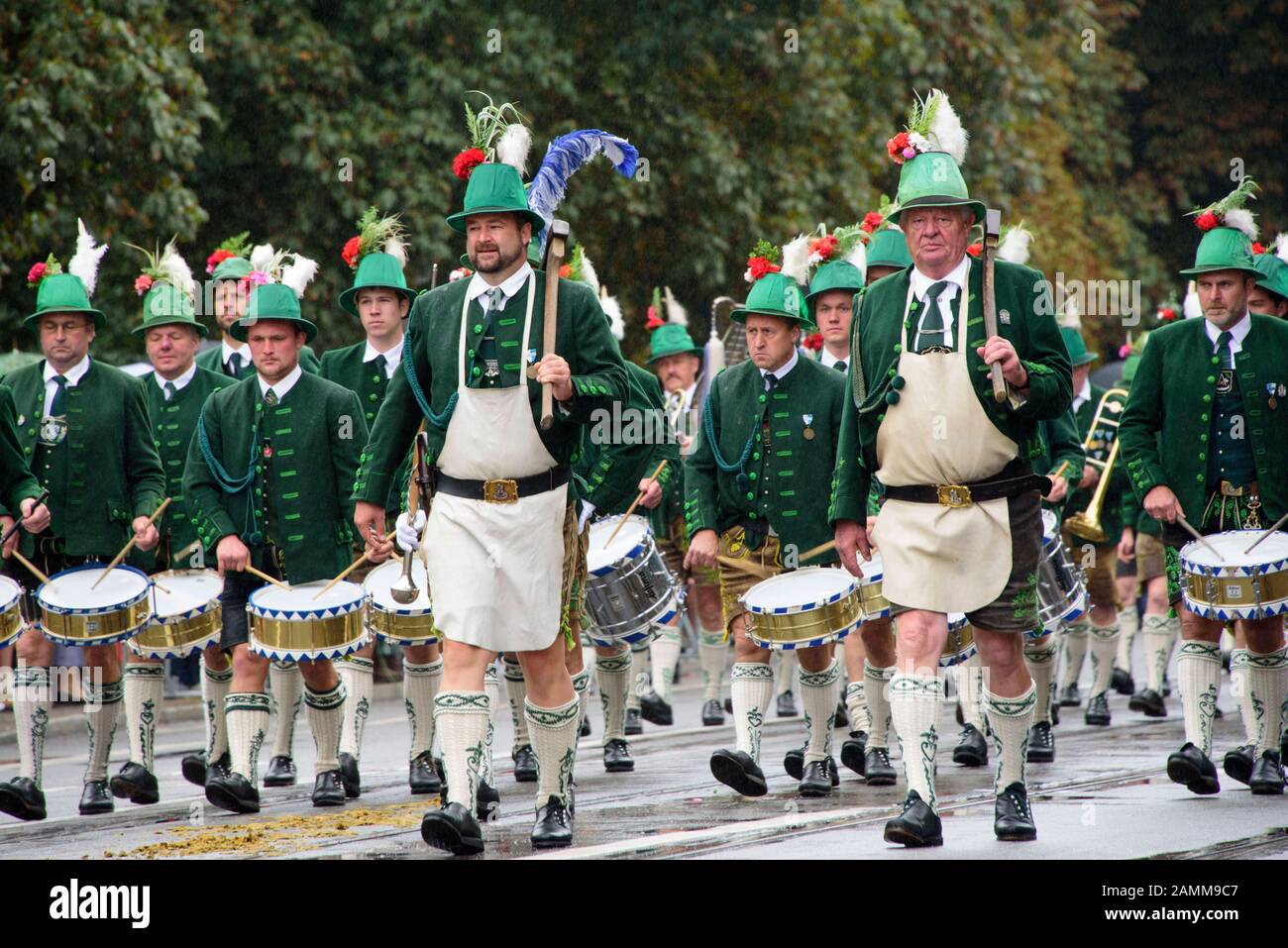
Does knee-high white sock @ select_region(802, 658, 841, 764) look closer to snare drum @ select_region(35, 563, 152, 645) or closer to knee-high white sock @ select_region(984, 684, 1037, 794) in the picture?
knee-high white sock @ select_region(984, 684, 1037, 794)

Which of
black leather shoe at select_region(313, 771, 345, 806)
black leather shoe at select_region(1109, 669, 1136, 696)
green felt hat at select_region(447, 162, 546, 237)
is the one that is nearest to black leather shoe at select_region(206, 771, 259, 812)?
black leather shoe at select_region(313, 771, 345, 806)

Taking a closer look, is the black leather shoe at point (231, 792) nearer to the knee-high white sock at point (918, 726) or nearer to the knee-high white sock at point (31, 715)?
the knee-high white sock at point (31, 715)

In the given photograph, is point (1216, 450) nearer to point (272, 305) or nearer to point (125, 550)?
point (272, 305)

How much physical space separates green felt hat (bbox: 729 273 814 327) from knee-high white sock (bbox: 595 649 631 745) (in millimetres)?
2627

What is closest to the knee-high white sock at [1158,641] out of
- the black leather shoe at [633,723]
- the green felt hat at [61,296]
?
the black leather shoe at [633,723]

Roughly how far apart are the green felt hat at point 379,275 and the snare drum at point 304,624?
2.37 meters

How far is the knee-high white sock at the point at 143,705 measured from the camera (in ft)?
34.9

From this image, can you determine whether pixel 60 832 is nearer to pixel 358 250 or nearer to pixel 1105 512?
pixel 358 250

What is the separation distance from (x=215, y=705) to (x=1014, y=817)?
476 centimetres

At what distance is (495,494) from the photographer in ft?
25.5

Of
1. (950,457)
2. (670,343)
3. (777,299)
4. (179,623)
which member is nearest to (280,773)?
(179,623)

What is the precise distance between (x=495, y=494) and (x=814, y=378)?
2.92m

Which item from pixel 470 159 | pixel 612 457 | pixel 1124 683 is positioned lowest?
pixel 1124 683

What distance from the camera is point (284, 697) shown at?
10641 millimetres
